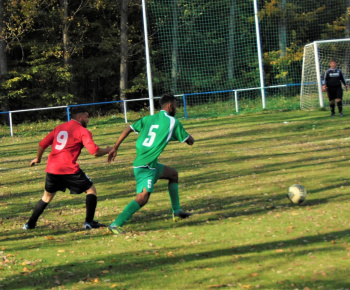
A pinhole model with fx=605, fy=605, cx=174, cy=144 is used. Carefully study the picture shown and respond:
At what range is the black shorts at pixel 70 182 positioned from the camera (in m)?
8.15

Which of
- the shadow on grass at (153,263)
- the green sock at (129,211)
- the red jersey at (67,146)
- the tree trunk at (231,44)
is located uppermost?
the tree trunk at (231,44)

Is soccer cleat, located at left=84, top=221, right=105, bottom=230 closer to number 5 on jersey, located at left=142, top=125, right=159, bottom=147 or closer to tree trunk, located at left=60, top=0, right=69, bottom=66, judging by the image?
number 5 on jersey, located at left=142, top=125, right=159, bottom=147

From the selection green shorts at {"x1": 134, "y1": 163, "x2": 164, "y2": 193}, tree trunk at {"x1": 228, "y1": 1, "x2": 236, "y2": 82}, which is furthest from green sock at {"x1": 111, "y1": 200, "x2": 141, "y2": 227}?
tree trunk at {"x1": 228, "y1": 1, "x2": 236, "y2": 82}

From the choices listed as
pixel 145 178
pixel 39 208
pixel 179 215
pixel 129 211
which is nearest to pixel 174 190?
pixel 179 215

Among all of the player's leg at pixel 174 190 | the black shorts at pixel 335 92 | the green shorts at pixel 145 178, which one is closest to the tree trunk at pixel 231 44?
the black shorts at pixel 335 92

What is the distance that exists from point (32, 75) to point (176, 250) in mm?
32476

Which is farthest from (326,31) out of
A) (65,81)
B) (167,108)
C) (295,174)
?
(167,108)

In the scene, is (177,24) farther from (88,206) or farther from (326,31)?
(88,206)

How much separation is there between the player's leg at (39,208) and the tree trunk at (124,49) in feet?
99.4

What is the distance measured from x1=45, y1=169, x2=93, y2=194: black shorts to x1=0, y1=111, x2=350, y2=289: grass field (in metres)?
0.60

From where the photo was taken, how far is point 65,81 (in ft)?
125

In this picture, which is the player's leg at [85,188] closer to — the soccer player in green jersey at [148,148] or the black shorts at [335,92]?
the soccer player in green jersey at [148,148]

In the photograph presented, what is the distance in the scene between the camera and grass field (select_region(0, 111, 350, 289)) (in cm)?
577

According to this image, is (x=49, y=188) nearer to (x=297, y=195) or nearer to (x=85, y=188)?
(x=85, y=188)
